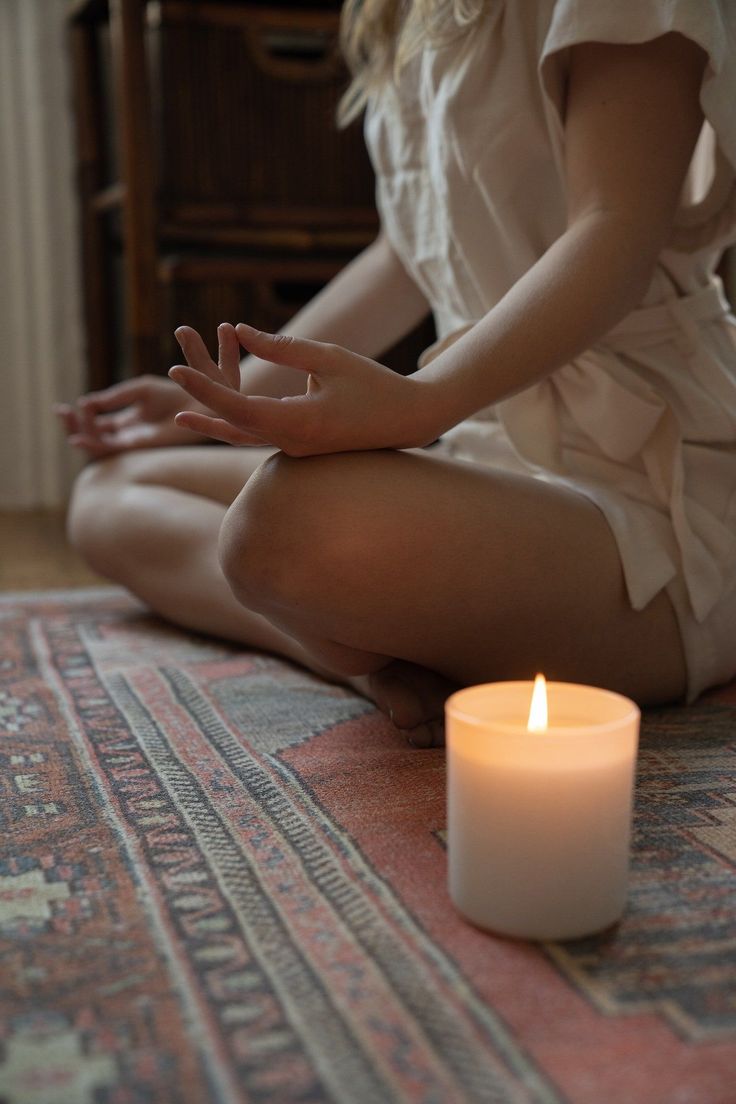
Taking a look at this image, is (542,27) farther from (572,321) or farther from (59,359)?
(59,359)

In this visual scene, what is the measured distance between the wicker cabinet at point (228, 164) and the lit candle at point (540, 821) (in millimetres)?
1293

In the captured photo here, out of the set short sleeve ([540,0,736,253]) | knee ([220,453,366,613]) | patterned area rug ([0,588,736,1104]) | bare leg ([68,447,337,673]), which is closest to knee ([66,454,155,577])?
bare leg ([68,447,337,673])

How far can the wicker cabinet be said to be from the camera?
1.70m

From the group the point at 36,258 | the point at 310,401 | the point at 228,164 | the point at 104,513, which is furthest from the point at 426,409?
the point at 36,258

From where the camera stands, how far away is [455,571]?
0.79m

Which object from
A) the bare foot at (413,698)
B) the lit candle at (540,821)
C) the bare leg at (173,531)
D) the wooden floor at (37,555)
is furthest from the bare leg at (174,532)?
the lit candle at (540,821)

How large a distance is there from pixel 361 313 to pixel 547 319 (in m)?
0.48

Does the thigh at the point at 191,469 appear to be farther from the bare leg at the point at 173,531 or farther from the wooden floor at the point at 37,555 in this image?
the wooden floor at the point at 37,555

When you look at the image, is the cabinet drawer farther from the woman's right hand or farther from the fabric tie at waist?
the fabric tie at waist

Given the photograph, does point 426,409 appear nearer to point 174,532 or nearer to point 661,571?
point 661,571

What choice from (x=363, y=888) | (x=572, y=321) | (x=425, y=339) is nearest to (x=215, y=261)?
(x=425, y=339)

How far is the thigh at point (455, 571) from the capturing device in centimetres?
76

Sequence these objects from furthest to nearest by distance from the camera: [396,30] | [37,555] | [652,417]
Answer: [37,555], [396,30], [652,417]

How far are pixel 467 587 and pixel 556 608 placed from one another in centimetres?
8
